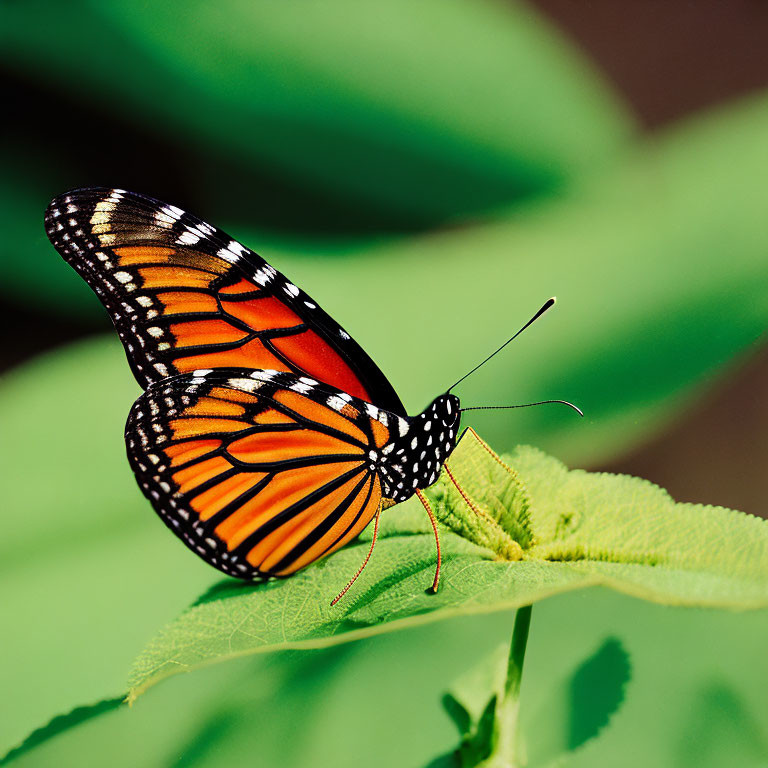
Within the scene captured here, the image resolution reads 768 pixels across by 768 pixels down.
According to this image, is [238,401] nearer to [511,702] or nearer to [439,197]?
[511,702]

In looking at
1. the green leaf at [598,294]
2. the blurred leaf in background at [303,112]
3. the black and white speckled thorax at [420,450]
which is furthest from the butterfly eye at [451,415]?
the blurred leaf in background at [303,112]

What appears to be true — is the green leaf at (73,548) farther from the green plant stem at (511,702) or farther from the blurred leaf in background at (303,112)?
the green plant stem at (511,702)

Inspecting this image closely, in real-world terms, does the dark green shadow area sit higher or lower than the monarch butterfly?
lower

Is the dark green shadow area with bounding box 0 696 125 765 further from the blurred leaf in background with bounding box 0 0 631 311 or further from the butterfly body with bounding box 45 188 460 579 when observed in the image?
the blurred leaf in background with bounding box 0 0 631 311

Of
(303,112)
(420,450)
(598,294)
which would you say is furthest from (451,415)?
(303,112)

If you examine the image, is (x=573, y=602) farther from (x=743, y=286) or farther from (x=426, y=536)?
(x=743, y=286)

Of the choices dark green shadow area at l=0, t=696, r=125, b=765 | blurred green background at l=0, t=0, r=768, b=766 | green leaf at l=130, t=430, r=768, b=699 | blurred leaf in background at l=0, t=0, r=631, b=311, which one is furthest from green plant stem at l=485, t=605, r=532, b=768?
blurred leaf in background at l=0, t=0, r=631, b=311
